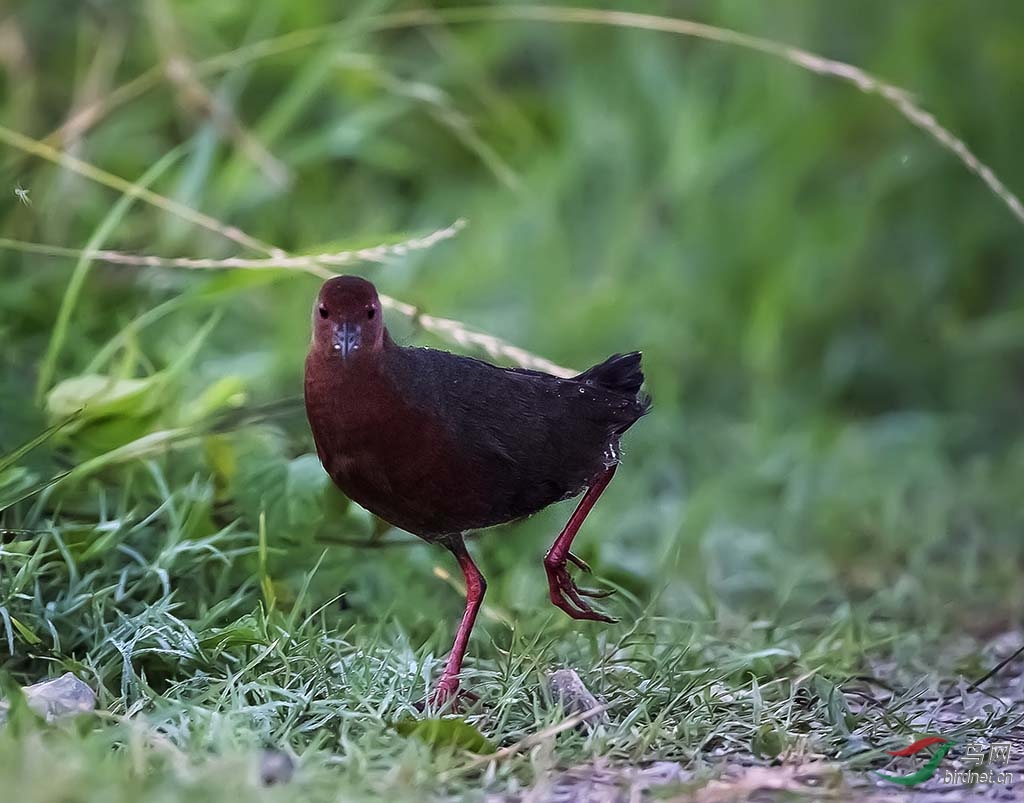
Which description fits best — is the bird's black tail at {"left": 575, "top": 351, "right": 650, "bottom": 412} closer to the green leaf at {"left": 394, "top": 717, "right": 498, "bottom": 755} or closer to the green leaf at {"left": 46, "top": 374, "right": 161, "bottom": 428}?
the green leaf at {"left": 394, "top": 717, "right": 498, "bottom": 755}

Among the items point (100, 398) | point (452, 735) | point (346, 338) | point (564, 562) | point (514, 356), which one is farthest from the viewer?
point (514, 356)

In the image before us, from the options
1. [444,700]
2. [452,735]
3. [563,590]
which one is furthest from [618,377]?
[452,735]

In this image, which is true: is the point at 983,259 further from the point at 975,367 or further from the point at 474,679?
the point at 474,679

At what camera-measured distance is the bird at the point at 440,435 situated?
2.84 meters

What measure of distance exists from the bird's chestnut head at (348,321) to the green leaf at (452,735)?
0.71m

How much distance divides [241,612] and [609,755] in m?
1.00

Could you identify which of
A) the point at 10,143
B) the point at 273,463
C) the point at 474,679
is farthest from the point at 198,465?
the point at 10,143

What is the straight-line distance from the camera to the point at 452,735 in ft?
8.63

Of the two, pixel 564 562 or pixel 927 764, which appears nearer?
pixel 927 764

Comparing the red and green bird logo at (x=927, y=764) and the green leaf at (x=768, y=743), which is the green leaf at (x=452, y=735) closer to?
the green leaf at (x=768, y=743)

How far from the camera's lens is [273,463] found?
3.41 metres

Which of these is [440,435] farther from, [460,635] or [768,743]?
[768,743]

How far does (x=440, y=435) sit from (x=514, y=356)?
75 cm

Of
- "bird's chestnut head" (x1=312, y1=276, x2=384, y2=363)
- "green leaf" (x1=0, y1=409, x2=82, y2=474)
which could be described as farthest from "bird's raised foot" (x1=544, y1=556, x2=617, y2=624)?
"green leaf" (x1=0, y1=409, x2=82, y2=474)
